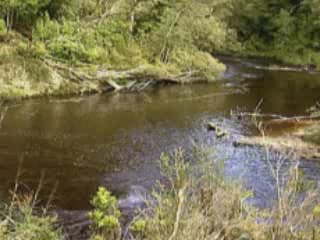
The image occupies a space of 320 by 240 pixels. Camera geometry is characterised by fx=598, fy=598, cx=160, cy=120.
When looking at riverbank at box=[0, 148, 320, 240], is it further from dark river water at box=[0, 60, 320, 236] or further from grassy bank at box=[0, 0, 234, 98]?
grassy bank at box=[0, 0, 234, 98]

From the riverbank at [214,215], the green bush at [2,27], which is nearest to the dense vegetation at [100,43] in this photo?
the green bush at [2,27]

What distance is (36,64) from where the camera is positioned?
36.5m

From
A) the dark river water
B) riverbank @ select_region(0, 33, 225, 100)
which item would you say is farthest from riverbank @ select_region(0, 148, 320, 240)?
riverbank @ select_region(0, 33, 225, 100)

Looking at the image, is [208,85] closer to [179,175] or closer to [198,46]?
[198,46]

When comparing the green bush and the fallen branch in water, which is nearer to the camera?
the fallen branch in water

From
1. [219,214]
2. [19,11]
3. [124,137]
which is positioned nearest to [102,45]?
[19,11]

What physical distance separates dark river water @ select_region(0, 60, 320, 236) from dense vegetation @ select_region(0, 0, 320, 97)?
2.03 meters

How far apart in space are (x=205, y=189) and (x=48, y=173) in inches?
446

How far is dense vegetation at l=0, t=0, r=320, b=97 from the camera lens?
36625mm

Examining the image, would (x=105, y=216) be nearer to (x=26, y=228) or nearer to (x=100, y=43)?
(x=26, y=228)

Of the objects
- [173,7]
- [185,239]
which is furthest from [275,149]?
[173,7]

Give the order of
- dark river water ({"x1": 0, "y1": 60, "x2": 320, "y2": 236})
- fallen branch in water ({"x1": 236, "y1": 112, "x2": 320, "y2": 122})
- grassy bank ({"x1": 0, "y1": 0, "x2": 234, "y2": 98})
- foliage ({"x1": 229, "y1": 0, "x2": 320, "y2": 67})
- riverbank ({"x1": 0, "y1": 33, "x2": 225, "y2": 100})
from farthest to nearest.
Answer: foliage ({"x1": 229, "y1": 0, "x2": 320, "y2": 67}) → grassy bank ({"x1": 0, "y1": 0, "x2": 234, "y2": 98}) → riverbank ({"x1": 0, "y1": 33, "x2": 225, "y2": 100}) → fallen branch in water ({"x1": 236, "y1": 112, "x2": 320, "y2": 122}) → dark river water ({"x1": 0, "y1": 60, "x2": 320, "y2": 236})

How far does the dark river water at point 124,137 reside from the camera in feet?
63.8

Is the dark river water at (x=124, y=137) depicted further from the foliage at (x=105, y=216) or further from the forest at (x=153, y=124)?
the foliage at (x=105, y=216)
